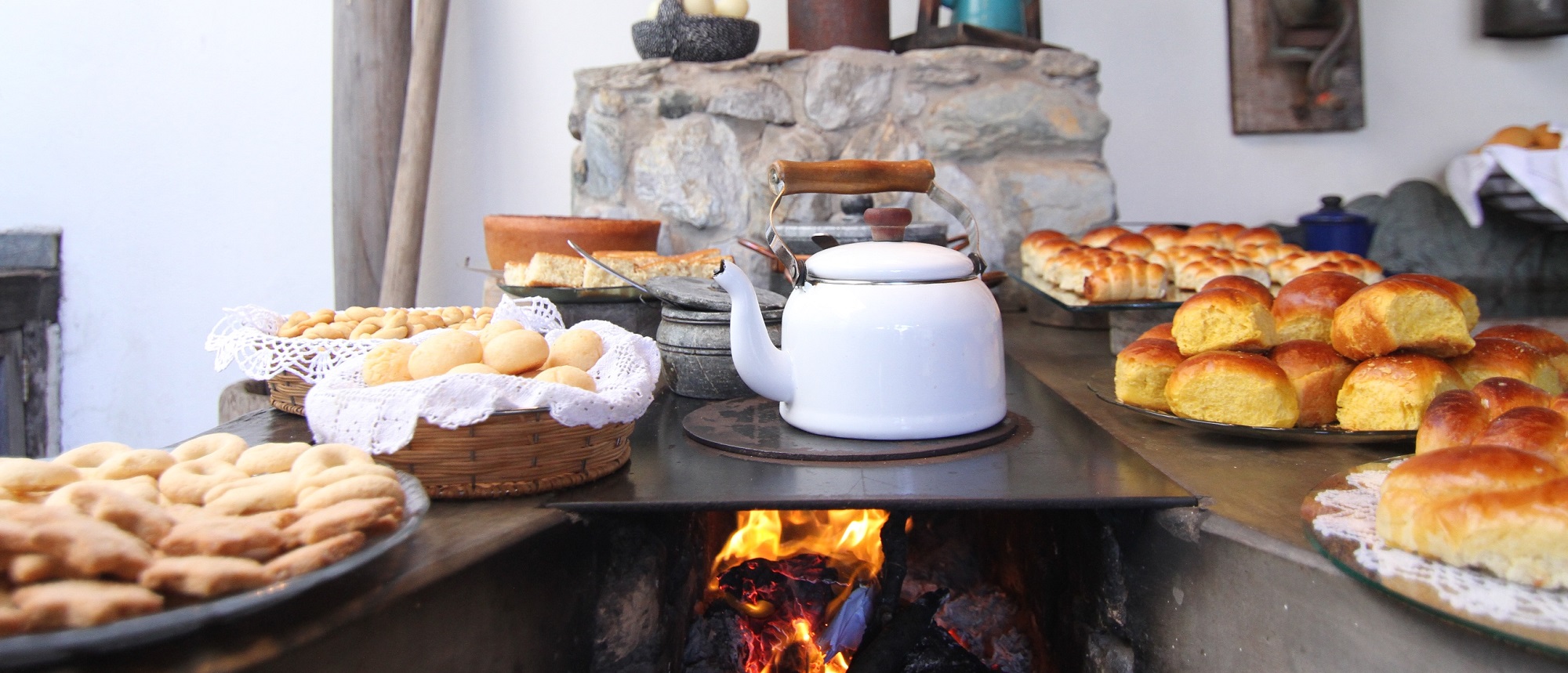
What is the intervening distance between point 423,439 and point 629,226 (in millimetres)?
1597

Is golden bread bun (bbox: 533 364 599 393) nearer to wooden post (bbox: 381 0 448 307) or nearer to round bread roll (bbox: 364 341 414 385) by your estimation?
round bread roll (bbox: 364 341 414 385)

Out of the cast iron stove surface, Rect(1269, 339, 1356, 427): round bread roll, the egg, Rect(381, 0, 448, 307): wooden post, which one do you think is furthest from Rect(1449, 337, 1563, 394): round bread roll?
Rect(381, 0, 448, 307): wooden post

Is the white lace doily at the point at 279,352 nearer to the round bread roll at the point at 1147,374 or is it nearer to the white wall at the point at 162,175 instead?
the round bread roll at the point at 1147,374

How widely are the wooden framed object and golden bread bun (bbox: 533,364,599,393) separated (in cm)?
313

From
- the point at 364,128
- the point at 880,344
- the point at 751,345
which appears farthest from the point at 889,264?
the point at 364,128

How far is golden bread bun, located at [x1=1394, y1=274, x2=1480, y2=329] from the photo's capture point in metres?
1.24

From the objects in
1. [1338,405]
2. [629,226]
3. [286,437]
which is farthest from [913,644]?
[629,226]

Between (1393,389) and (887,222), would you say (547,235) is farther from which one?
(1393,389)

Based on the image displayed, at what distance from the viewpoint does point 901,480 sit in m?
1.13

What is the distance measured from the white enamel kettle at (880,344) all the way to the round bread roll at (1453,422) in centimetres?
Answer: 51

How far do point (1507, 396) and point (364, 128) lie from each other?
3292 mm

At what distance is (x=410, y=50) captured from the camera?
335cm

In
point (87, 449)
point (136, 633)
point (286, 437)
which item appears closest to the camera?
point (136, 633)

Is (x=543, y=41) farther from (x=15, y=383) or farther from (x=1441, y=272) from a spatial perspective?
(x=1441, y=272)
